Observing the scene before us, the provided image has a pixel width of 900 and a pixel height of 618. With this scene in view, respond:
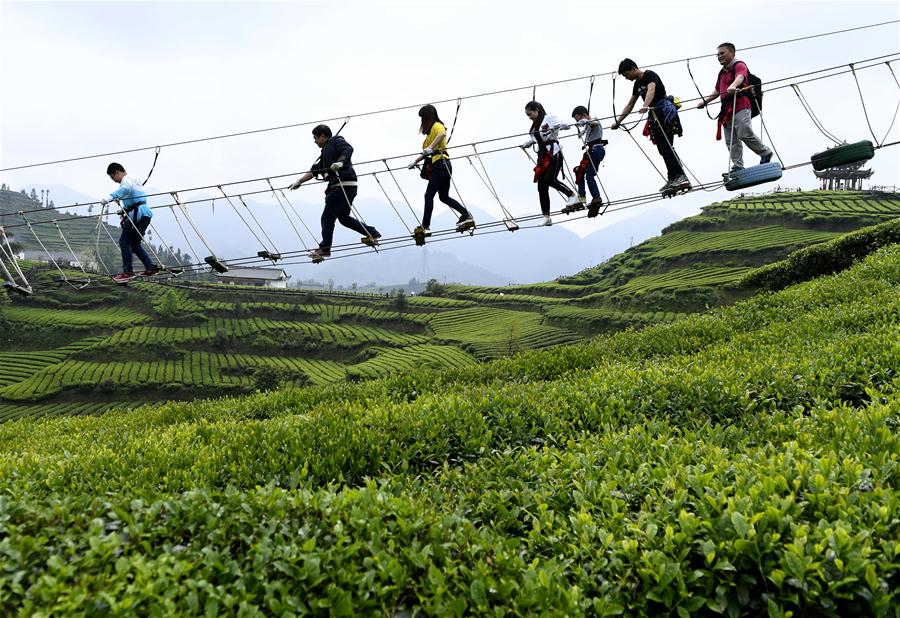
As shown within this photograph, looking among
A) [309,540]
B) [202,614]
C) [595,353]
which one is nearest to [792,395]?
[595,353]

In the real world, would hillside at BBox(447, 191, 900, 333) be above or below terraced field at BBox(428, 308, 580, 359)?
above

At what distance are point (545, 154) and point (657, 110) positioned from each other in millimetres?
2281

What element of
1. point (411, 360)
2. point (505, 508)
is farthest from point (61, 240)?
point (505, 508)

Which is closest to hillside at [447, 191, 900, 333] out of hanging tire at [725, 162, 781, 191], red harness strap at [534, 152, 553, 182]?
hanging tire at [725, 162, 781, 191]

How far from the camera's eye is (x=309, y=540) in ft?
11.3

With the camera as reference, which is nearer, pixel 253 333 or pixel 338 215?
pixel 338 215

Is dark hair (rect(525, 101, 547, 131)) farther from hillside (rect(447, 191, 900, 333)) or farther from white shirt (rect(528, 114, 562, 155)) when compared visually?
hillside (rect(447, 191, 900, 333))

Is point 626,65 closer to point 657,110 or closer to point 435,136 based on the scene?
point 657,110

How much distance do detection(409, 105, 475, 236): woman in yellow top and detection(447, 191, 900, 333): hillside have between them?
43.9 metres

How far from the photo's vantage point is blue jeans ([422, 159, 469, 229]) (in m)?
10.3

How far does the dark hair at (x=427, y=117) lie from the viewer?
9.92 metres

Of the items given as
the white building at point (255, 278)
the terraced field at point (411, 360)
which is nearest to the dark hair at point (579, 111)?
the terraced field at point (411, 360)

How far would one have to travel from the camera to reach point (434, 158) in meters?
10.2

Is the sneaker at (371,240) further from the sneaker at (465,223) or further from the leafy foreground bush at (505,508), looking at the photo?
the leafy foreground bush at (505,508)
